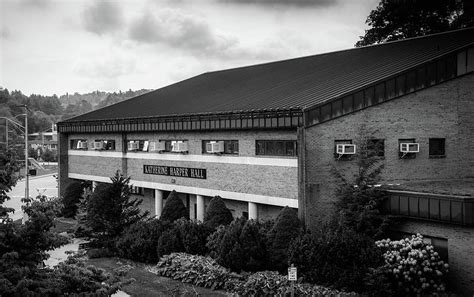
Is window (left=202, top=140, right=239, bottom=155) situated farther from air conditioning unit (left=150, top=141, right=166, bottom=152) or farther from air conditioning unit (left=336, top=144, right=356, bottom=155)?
air conditioning unit (left=336, top=144, right=356, bottom=155)

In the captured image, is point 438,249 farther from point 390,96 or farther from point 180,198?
point 180,198

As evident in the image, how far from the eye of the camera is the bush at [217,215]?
30.4m

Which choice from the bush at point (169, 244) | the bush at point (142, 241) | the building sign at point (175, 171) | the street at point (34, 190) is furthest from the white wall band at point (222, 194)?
the street at point (34, 190)

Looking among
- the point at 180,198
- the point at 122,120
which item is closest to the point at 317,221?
the point at 180,198

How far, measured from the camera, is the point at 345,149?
27.7 meters

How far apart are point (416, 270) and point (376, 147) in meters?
7.63

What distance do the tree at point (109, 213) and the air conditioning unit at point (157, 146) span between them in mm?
6619

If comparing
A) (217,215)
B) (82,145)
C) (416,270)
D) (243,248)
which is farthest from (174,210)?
(82,145)

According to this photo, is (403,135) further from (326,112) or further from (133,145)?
(133,145)

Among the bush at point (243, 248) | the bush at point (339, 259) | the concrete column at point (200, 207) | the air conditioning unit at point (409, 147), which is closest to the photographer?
the bush at point (339, 259)

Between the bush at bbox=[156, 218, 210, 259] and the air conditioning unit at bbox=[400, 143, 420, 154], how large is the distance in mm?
11054

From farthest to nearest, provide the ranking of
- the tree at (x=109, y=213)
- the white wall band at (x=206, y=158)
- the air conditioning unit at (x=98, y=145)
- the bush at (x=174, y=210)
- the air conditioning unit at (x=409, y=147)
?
1. the air conditioning unit at (x=98, y=145)
2. the bush at (x=174, y=210)
3. the tree at (x=109, y=213)
4. the white wall band at (x=206, y=158)
5. the air conditioning unit at (x=409, y=147)

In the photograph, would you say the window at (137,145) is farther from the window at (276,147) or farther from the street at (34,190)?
the street at (34,190)

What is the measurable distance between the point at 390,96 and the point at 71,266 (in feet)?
64.0
